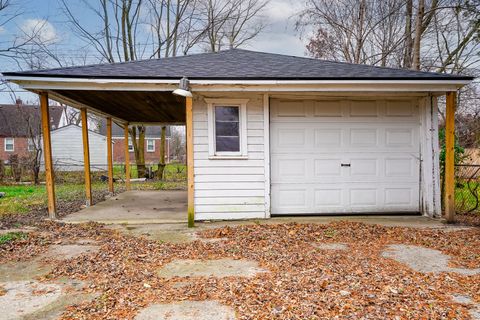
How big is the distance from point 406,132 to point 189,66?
4597 mm

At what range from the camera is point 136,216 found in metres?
6.48

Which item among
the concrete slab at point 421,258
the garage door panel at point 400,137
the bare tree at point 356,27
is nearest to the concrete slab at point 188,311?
the concrete slab at point 421,258

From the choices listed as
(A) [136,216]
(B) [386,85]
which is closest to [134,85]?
(A) [136,216]

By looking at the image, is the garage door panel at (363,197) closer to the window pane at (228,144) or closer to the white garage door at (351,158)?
the white garage door at (351,158)

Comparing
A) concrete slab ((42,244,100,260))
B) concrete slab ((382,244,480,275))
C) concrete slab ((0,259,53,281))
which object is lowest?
concrete slab ((382,244,480,275))

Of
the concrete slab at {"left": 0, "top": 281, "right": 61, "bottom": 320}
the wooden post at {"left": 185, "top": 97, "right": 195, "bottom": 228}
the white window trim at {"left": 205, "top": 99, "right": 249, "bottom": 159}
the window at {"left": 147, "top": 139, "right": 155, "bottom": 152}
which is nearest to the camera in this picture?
the concrete slab at {"left": 0, "top": 281, "right": 61, "bottom": 320}

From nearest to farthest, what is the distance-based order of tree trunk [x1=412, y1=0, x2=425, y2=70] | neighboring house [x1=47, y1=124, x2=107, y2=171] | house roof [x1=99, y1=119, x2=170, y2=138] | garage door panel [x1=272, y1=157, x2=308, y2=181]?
garage door panel [x1=272, y1=157, x2=308, y2=181] → tree trunk [x1=412, y1=0, x2=425, y2=70] → neighboring house [x1=47, y1=124, x2=107, y2=171] → house roof [x1=99, y1=119, x2=170, y2=138]

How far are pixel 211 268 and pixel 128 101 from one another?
4.92 m

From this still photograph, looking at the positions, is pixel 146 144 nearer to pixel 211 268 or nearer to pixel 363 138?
pixel 363 138

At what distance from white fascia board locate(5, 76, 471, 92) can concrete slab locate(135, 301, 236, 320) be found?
3.82m

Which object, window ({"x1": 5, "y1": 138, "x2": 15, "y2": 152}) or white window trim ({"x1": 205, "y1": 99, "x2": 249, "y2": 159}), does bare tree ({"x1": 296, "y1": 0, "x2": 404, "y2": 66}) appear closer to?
white window trim ({"x1": 205, "y1": 99, "x2": 249, "y2": 159})

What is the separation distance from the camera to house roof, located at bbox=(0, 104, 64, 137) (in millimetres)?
19203

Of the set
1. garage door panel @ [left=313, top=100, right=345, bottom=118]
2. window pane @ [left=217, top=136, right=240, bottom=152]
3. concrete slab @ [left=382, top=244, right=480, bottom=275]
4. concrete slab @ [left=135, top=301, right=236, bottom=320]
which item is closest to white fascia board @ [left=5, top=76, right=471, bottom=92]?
garage door panel @ [left=313, top=100, right=345, bottom=118]

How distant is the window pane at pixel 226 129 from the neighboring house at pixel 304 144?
0.02m
